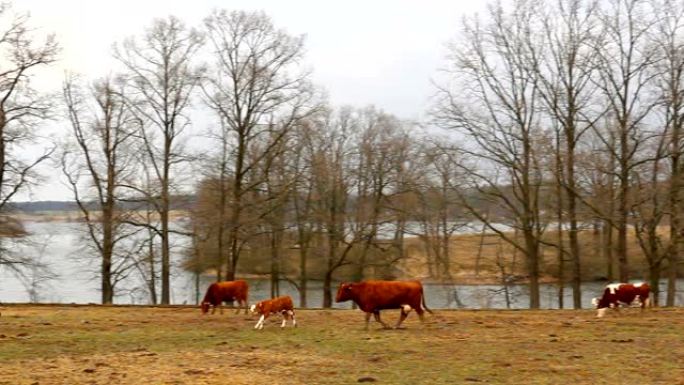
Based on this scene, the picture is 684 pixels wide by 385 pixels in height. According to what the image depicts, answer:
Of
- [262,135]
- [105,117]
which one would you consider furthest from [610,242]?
[105,117]

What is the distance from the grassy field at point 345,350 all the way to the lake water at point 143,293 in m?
16.3

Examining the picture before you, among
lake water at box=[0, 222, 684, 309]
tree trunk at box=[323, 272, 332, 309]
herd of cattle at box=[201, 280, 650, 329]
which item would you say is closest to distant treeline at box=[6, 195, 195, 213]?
lake water at box=[0, 222, 684, 309]

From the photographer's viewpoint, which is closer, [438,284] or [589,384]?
[589,384]

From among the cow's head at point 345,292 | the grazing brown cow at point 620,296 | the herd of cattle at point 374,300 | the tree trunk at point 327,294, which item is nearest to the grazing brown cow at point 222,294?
the herd of cattle at point 374,300

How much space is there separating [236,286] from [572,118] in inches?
694

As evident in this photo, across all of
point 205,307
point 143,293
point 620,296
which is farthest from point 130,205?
point 620,296

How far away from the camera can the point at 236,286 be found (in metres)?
24.4

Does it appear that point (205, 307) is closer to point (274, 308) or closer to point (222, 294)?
point (222, 294)

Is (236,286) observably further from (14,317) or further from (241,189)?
(241,189)

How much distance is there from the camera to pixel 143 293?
4384 centimetres

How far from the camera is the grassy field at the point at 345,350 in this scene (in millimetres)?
12039

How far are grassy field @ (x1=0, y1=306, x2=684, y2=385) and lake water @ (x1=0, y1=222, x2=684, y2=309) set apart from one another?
1630 centimetres

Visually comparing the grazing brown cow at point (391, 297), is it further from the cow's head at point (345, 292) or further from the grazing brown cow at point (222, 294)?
the grazing brown cow at point (222, 294)

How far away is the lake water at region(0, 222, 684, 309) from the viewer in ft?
127
